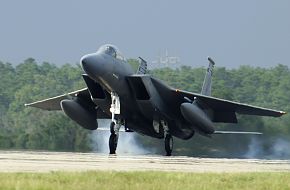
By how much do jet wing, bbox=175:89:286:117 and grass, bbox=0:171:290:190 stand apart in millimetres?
12448

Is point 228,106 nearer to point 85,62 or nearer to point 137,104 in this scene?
point 137,104

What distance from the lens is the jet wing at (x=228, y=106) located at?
2480cm

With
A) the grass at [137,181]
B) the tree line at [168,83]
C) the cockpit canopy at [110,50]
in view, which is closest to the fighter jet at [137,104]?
the cockpit canopy at [110,50]

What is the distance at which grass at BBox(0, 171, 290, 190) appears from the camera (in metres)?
10.0

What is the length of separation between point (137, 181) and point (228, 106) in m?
14.9

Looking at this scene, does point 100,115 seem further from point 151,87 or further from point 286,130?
point 286,130

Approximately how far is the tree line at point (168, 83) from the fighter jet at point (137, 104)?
4491 mm

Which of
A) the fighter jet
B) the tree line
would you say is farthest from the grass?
the tree line

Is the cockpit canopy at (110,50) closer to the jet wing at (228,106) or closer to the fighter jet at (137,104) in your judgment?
the fighter jet at (137,104)

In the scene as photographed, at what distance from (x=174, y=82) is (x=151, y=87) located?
160 feet

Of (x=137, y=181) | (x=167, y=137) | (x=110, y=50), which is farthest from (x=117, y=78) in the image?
(x=137, y=181)

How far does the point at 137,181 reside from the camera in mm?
11047

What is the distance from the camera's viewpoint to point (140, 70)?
24.2m

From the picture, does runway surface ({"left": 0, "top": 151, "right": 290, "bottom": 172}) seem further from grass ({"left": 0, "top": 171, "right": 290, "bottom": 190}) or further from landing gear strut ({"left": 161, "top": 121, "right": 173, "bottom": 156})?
landing gear strut ({"left": 161, "top": 121, "right": 173, "bottom": 156})
